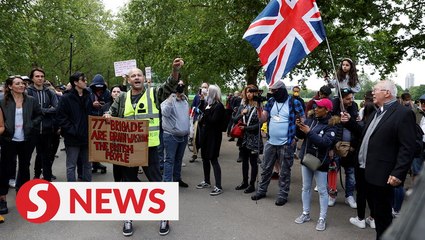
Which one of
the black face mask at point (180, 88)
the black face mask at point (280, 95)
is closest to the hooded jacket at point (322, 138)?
the black face mask at point (280, 95)

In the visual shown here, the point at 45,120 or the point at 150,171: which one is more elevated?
the point at 45,120

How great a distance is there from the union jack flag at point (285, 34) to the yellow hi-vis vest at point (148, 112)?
1.68 metres

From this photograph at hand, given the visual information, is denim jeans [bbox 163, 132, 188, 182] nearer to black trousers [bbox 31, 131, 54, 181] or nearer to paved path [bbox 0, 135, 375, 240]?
paved path [bbox 0, 135, 375, 240]

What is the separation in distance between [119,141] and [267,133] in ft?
8.71

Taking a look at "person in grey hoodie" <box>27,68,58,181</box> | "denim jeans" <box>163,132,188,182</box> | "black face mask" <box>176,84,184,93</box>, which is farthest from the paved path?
"black face mask" <box>176,84,184,93</box>

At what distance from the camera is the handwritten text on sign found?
462 centimetres

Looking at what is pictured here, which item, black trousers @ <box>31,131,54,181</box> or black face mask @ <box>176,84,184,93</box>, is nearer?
black face mask @ <box>176,84,184,93</box>

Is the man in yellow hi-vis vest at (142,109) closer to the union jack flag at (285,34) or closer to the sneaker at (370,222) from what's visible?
the union jack flag at (285,34)

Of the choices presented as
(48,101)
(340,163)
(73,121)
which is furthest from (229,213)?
(48,101)

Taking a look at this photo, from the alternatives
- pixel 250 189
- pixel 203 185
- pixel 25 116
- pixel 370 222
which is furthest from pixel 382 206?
pixel 25 116

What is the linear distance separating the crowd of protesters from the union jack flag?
0.46 m

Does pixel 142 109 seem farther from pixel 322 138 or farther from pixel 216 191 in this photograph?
pixel 216 191

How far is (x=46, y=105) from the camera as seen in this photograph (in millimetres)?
6953

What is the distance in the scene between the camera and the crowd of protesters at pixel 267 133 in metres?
4.07
